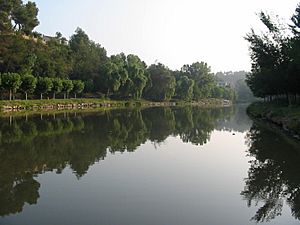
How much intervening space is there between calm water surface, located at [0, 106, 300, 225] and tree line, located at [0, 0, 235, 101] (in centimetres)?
4379

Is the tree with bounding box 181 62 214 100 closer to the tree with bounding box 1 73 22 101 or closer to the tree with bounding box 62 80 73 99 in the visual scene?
the tree with bounding box 62 80 73 99

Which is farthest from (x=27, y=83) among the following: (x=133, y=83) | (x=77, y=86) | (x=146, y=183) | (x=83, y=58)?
(x=146, y=183)

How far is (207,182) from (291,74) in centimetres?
2886

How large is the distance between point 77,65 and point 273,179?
266 feet

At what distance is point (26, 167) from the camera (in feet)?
50.0

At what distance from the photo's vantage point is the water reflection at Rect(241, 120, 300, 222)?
414 inches

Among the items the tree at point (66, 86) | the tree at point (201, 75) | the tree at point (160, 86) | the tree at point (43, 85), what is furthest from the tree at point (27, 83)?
the tree at point (201, 75)

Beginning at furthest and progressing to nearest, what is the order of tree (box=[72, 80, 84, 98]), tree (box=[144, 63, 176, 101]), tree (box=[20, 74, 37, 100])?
tree (box=[144, 63, 176, 101]), tree (box=[72, 80, 84, 98]), tree (box=[20, 74, 37, 100])

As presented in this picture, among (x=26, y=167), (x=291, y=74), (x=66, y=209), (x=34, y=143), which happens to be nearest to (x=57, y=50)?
(x=291, y=74)

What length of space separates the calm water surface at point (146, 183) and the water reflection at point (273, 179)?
0.03 m

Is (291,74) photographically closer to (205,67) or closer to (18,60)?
(18,60)

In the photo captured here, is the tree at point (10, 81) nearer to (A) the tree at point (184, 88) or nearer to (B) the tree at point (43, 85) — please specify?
(B) the tree at point (43, 85)

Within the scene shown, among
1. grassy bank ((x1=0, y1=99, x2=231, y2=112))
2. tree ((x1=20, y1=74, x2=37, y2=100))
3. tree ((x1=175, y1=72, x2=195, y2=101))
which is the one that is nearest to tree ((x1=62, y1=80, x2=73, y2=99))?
grassy bank ((x1=0, y1=99, x2=231, y2=112))

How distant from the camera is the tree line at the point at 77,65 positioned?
68062 millimetres
